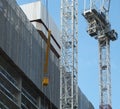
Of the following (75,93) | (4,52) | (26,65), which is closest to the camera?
(4,52)

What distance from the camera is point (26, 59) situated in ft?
279

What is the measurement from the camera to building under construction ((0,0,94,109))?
80062mm

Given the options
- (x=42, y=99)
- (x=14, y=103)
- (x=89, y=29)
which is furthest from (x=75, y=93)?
(x=89, y=29)

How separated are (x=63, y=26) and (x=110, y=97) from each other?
83.3 feet

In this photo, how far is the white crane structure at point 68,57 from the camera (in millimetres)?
88812

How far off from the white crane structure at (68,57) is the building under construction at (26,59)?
296 cm

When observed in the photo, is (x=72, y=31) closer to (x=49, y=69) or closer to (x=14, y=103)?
(x=49, y=69)

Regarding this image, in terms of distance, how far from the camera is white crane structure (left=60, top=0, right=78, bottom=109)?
88812 mm

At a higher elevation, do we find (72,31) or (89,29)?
(89,29)

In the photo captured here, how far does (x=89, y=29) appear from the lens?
109 metres

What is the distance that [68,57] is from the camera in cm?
8969

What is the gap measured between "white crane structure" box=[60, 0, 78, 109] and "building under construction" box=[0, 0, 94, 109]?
9.72 feet

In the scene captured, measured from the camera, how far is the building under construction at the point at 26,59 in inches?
3152

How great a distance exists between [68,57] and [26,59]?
734 centimetres
